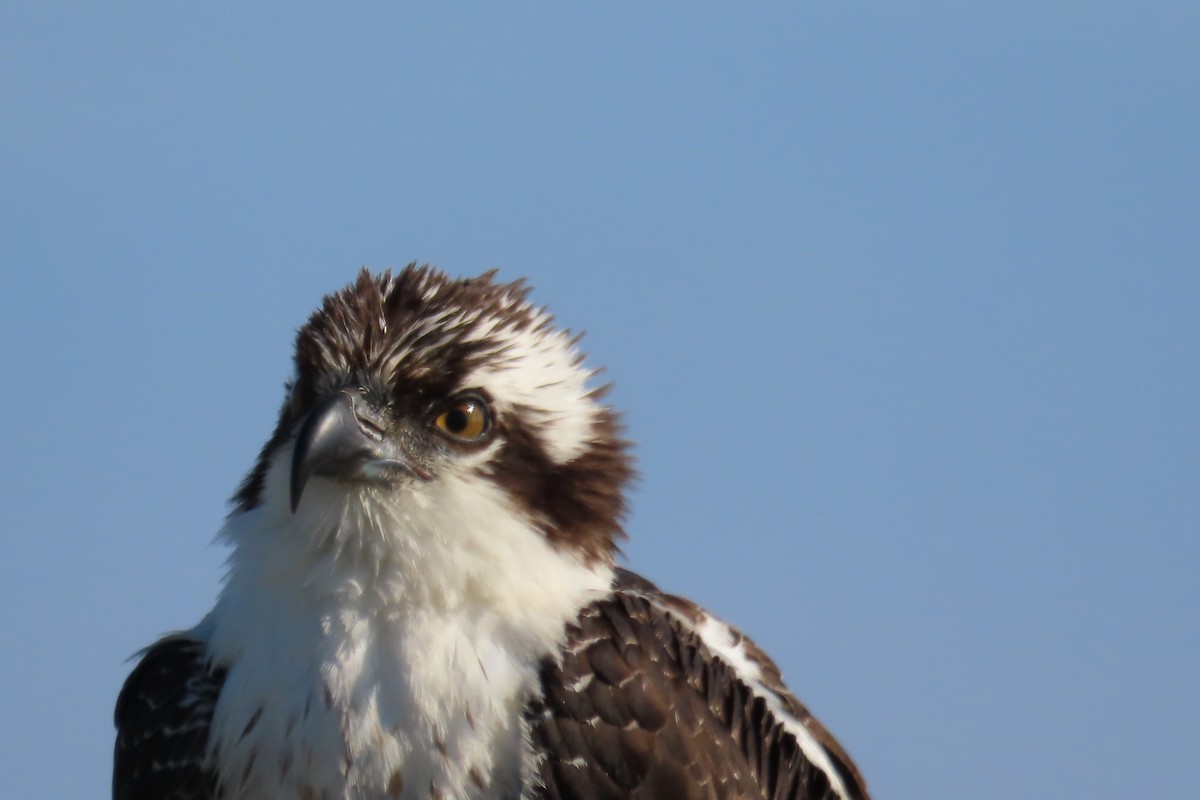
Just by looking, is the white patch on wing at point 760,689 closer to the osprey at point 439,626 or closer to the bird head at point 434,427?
the osprey at point 439,626

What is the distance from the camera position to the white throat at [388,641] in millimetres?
5289

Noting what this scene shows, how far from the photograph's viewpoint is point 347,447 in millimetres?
5500

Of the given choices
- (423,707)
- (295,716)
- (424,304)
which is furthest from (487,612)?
(424,304)

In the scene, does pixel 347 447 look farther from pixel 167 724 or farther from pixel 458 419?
pixel 167 724

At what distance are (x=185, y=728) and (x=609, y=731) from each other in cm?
169

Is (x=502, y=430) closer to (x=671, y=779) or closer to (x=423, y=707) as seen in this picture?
(x=423, y=707)

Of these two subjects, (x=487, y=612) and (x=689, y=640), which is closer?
(x=487, y=612)

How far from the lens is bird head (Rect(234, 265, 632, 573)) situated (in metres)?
5.55

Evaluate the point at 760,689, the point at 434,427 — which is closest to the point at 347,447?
the point at 434,427

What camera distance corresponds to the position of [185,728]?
578 cm

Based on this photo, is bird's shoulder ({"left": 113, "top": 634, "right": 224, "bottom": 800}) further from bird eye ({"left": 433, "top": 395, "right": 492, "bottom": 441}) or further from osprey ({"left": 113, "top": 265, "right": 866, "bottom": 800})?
bird eye ({"left": 433, "top": 395, "right": 492, "bottom": 441})

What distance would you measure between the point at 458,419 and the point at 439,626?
0.82 meters

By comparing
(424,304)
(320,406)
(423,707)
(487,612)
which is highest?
(424,304)

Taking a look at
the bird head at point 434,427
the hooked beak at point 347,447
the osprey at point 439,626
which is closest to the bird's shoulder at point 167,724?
the osprey at point 439,626
